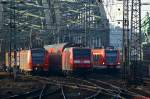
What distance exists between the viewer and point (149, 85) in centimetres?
3400

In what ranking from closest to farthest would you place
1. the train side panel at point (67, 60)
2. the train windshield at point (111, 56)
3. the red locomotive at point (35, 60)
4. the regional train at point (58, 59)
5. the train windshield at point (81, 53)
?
1. the train windshield at point (81, 53)
2. the regional train at point (58, 59)
3. the train side panel at point (67, 60)
4. the red locomotive at point (35, 60)
5. the train windshield at point (111, 56)

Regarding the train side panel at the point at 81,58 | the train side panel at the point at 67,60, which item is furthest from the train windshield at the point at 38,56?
the train side panel at the point at 81,58

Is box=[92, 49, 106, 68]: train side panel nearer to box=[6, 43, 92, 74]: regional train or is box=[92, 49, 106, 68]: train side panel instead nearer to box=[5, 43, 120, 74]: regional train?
box=[5, 43, 120, 74]: regional train

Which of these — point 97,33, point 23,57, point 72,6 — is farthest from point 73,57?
point 72,6

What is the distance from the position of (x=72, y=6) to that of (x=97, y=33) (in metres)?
14.7

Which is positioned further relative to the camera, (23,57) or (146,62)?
(146,62)

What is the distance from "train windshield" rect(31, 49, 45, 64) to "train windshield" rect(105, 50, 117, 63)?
671 centimetres

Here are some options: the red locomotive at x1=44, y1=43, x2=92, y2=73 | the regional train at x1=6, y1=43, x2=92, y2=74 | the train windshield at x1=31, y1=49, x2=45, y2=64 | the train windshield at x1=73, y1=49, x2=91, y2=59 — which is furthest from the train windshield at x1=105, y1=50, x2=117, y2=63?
the train windshield at x1=31, y1=49, x2=45, y2=64

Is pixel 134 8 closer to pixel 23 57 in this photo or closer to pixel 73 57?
pixel 73 57

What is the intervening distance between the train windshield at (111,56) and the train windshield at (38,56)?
671cm

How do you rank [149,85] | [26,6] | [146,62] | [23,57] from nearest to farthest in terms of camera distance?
[149,85] < [23,57] < [146,62] < [26,6]

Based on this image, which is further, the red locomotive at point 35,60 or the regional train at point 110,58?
the regional train at point 110,58

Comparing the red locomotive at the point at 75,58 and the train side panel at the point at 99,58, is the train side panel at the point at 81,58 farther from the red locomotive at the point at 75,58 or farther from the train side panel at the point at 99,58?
the train side panel at the point at 99,58

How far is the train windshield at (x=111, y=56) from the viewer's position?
47.9 m
